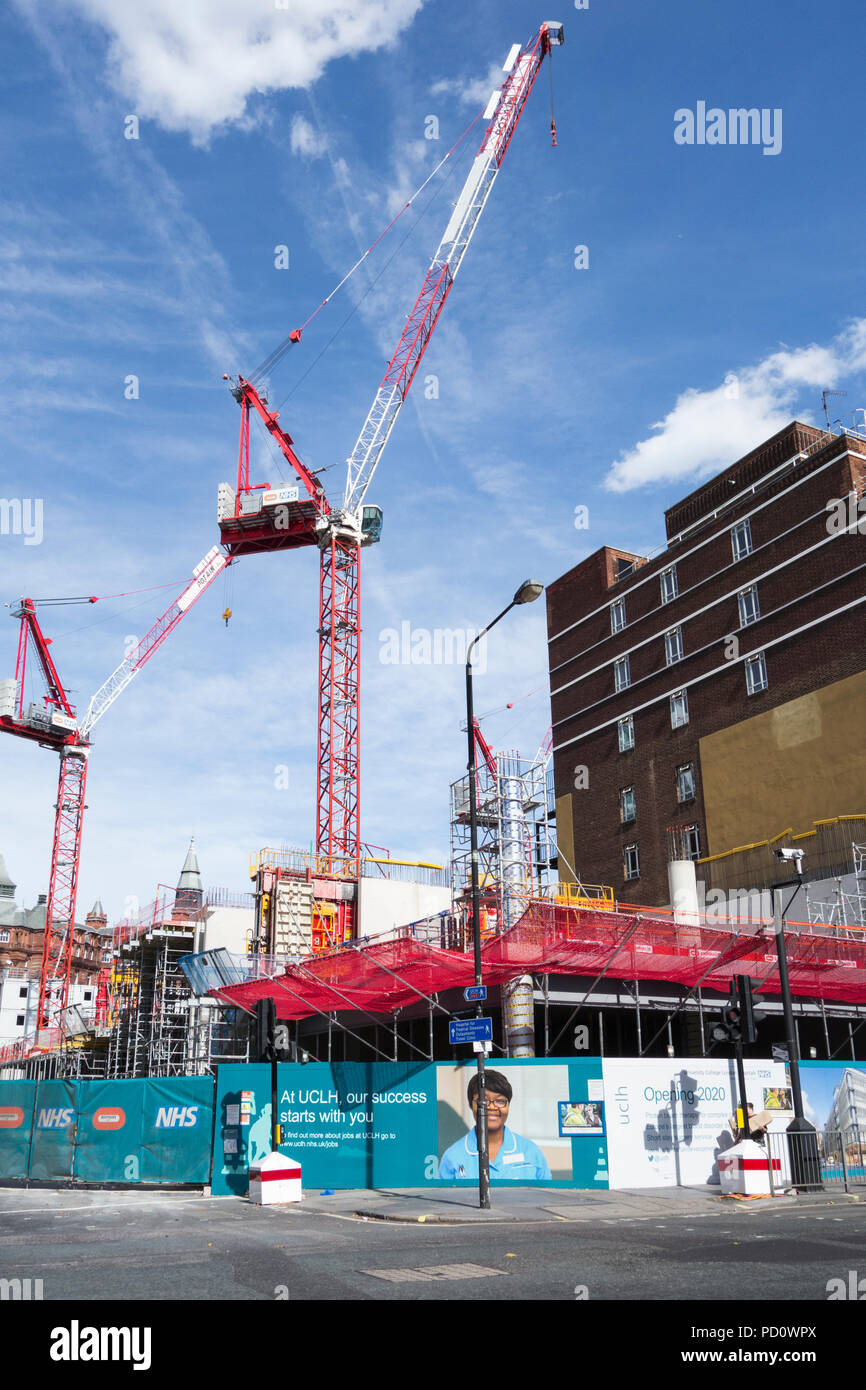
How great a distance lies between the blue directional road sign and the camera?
19.1 metres

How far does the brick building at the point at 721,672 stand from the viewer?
44.6 metres

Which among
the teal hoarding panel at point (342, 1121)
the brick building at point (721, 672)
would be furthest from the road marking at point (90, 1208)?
the brick building at point (721, 672)

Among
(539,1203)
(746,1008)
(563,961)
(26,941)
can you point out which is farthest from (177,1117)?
(26,941)

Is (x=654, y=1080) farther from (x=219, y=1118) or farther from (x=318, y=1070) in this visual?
(x=219, y=1118)

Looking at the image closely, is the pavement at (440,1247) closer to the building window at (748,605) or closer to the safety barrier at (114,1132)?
the safety barrier at (114,1132)

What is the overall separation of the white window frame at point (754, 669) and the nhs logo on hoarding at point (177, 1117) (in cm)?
3344

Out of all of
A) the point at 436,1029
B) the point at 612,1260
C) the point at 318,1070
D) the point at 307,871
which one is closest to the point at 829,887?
the point at 436,1029

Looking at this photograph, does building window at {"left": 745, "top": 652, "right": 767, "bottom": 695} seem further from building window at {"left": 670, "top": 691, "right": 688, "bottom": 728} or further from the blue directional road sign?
the blue directional road sign

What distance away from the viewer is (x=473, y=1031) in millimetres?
→ 19219

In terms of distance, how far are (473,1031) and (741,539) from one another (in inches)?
1475

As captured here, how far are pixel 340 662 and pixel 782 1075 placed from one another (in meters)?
45.7

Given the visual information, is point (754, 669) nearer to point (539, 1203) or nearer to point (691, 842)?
point (691, 842)

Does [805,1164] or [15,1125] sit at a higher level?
[15,1125]
